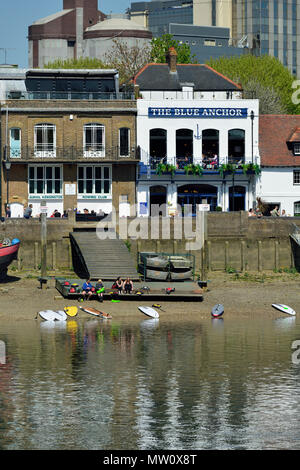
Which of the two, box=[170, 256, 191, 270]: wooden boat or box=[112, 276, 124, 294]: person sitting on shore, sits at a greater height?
box=[170, 256, 191, 270]: wooden boat

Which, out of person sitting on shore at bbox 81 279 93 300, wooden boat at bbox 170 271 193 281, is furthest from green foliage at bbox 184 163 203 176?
person sitting on shore at bbox 81 279 93 300

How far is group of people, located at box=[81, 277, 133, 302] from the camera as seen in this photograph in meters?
54.9

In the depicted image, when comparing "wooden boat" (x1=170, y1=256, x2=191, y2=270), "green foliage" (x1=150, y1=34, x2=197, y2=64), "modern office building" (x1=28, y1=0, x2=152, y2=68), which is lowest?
"wooden boat" (x1=170, y1=256, x2=191, y2=270)

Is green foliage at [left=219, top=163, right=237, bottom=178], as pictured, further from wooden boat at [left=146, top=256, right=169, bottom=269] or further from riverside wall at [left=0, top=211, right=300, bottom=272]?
wooden boat at [left=146, top=256, right=169, bottom=269]

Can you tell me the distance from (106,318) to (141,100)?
1094 inches

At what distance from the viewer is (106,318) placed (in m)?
52.8

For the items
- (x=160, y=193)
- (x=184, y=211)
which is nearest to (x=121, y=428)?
(x=184, y=211)

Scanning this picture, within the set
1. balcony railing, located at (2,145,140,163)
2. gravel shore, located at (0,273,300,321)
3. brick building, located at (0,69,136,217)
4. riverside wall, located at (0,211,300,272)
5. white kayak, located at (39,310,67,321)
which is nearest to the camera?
white kayak, located at (39,310,67,321)

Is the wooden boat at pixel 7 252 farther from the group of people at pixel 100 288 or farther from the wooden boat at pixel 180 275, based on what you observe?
the wooden boat at pixel 180 275

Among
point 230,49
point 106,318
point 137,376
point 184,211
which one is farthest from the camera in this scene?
point 230,49

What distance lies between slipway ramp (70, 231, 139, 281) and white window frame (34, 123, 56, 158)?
11.4 meters

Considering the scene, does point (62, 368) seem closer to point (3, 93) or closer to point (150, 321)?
point (150, 321)

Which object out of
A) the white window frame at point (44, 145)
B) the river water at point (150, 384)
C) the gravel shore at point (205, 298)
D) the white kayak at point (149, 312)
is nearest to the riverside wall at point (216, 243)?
the gravel shore at point (205, 298)

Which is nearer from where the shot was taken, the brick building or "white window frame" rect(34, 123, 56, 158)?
the brick building
